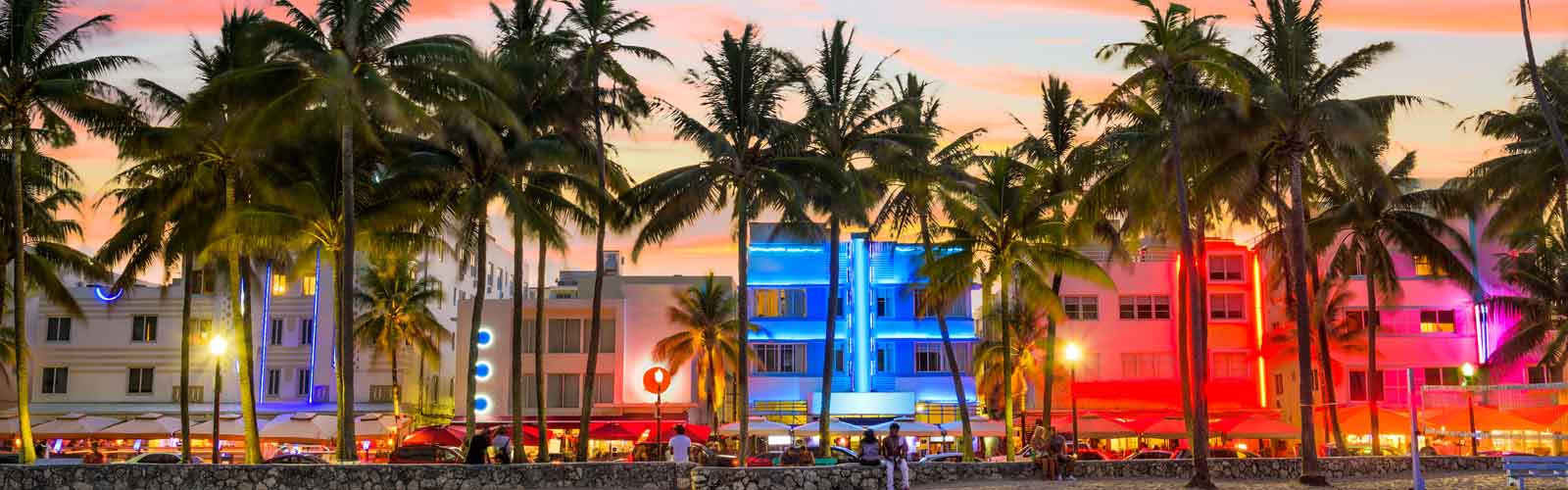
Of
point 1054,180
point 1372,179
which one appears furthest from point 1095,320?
point 1372,179

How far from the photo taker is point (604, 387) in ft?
230

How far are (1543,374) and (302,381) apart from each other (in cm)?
5545

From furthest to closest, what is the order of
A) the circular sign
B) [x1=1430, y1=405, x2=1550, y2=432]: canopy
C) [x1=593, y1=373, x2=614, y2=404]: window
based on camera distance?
[x1=593, y1=373, x2=614, y2=404]: window
[x1=1430, y1=405, x2=1550, y2=432]: canopy
the circular sign

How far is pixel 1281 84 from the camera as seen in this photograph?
32875 mm

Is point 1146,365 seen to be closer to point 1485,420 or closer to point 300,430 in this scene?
point 1485,420

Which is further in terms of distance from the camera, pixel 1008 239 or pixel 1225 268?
pixel 1225 268

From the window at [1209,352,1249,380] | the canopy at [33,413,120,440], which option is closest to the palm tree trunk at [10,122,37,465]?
the canopy at [33,413,120,440]

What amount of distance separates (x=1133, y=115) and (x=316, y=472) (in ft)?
77.5

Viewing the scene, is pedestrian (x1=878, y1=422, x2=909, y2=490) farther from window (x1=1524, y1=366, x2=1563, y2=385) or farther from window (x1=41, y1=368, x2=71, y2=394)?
window (x1=41, y1=368, x2=71, y2=394)

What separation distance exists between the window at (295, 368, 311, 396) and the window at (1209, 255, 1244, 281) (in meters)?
42.5

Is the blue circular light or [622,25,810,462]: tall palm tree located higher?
[622,25,810,462]: tall palm tree

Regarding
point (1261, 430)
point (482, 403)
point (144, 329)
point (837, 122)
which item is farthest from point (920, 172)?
point (144, 329)

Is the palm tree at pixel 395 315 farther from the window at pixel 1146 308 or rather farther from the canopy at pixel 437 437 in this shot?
the window at pixel 1146 308

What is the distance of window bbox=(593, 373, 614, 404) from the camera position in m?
69.9
